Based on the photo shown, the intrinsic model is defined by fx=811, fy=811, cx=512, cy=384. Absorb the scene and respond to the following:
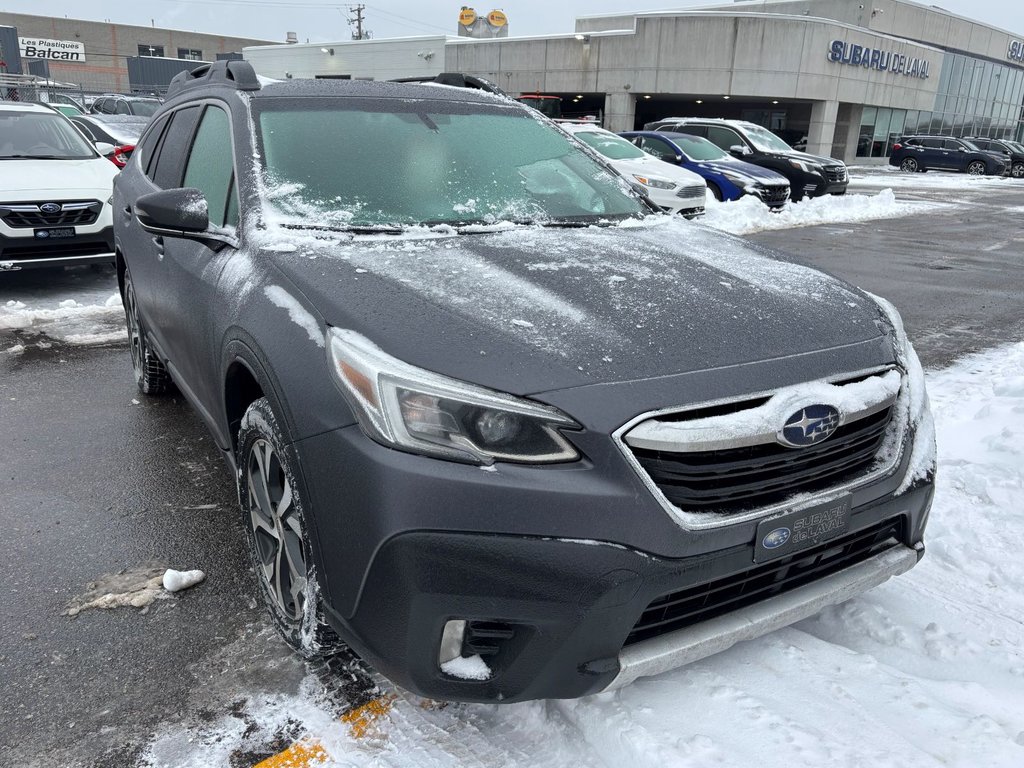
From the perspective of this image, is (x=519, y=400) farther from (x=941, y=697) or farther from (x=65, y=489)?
(x=65, y=489)

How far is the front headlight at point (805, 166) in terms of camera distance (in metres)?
17.1

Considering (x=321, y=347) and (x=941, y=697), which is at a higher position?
(x=321, y=347)

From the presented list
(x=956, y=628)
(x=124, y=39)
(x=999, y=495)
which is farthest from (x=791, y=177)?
(x=124, y=39)

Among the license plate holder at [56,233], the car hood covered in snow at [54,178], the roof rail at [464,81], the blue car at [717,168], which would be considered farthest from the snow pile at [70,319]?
the blue car at [717,168]

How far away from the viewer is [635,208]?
3633 millimetres

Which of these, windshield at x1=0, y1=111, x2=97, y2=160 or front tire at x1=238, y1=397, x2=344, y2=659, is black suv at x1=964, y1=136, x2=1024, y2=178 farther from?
front tire at x1=238, y1=397, x2=344, y2=659

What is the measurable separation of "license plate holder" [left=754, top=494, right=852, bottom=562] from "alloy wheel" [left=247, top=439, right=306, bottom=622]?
1.21m

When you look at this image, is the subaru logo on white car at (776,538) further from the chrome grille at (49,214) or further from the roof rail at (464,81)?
the chrome grille at (49,214)

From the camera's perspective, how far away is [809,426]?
2.06 m

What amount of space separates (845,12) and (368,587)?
54604 millimetres

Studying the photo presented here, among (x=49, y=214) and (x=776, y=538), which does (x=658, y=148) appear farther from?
(x=776, y=538)

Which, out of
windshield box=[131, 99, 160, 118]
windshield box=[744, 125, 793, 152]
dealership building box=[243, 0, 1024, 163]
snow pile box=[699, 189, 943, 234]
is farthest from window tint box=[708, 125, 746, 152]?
dealership building box=[243, 0, 1024, 163]

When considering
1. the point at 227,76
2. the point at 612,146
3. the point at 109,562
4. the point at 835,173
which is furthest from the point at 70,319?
the point at 835,173

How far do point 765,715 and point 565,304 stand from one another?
1256mm
